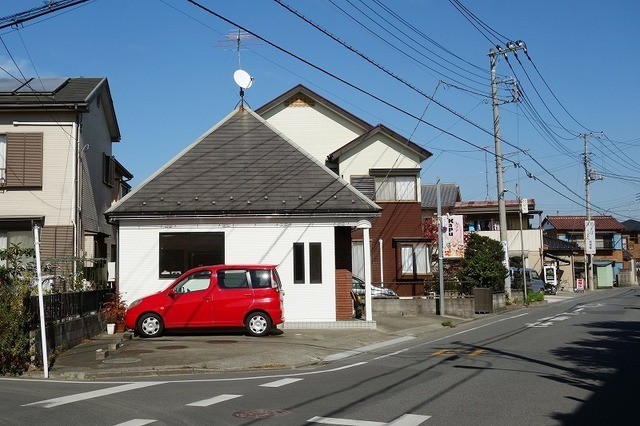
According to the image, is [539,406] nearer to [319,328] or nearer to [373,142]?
[319,328]

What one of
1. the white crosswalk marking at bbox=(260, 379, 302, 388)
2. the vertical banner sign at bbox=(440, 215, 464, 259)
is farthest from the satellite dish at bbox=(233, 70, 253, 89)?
the white crosswalk marking at bbox=(260, 379, 302, 388)

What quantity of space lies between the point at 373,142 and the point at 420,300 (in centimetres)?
987

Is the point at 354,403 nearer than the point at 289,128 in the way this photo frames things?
Yes

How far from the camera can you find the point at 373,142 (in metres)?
33.2

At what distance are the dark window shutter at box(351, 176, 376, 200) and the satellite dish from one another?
1069 cm

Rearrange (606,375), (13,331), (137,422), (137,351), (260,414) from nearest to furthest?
(137,422), (260,414), (606,375), (13,331), (137,351)

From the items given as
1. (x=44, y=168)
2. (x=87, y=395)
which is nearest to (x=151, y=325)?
(x=87, y=395)

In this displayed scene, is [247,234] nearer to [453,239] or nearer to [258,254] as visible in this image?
[258,254]

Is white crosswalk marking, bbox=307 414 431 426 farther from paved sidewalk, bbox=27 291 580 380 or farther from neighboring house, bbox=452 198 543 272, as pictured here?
neighboring house, bbox=452 198 543 272

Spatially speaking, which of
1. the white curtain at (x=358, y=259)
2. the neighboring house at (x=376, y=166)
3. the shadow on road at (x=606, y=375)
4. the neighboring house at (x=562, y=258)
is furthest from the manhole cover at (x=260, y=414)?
the neighboring house at (x=562, y=258)

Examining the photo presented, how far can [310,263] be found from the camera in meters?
20.3

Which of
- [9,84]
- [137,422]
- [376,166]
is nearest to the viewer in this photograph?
[137,422]

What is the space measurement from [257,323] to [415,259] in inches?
611

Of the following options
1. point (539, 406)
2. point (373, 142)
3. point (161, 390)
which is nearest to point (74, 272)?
point (161, 390)
